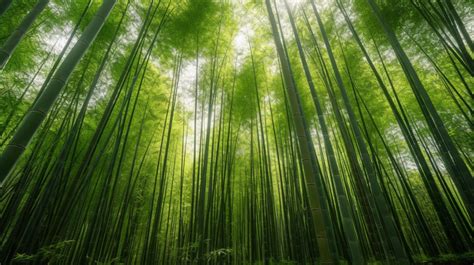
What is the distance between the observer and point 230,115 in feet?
14.0

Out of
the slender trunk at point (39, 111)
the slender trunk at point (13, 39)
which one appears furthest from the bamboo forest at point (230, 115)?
the slender trunk at point (39, 111)

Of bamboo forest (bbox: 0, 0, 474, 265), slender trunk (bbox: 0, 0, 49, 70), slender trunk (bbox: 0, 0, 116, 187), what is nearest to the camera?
slender trunk (bbox: 0, 0, 116, 187)

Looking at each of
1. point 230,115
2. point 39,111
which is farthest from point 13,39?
point 230,115

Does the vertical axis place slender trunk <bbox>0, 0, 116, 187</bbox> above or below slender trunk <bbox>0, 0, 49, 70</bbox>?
below

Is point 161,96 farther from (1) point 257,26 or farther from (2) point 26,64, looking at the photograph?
(1) point 257,26

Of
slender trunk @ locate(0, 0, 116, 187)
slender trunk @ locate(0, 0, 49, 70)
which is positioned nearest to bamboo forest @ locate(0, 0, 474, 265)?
slender trunk @ locate(0, 0, 49, 70)

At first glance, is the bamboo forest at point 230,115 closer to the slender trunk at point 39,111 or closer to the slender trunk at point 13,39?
the slender trunk at point 13,39

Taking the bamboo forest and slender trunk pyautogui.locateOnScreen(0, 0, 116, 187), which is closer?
slender trunk pyautogui.locateOnScreen(0, 0, 116, 187)

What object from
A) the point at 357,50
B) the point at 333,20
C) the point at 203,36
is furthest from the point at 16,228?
the point at 357,50

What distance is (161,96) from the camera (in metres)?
4.84

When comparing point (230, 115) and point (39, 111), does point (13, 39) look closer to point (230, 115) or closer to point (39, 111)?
point (39, 111)

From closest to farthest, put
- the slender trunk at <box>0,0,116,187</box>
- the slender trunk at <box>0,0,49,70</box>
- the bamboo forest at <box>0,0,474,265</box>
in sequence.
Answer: the slender trunk at <box>0,0,116,187</box>
the slender trunk at <box>0,0,49,70</box>
the bamboo forest at <box>0,0,474,265</box>

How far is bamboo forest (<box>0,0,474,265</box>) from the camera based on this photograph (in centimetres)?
244

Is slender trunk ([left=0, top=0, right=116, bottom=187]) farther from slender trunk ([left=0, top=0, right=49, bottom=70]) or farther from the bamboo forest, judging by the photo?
the bamboo forest
